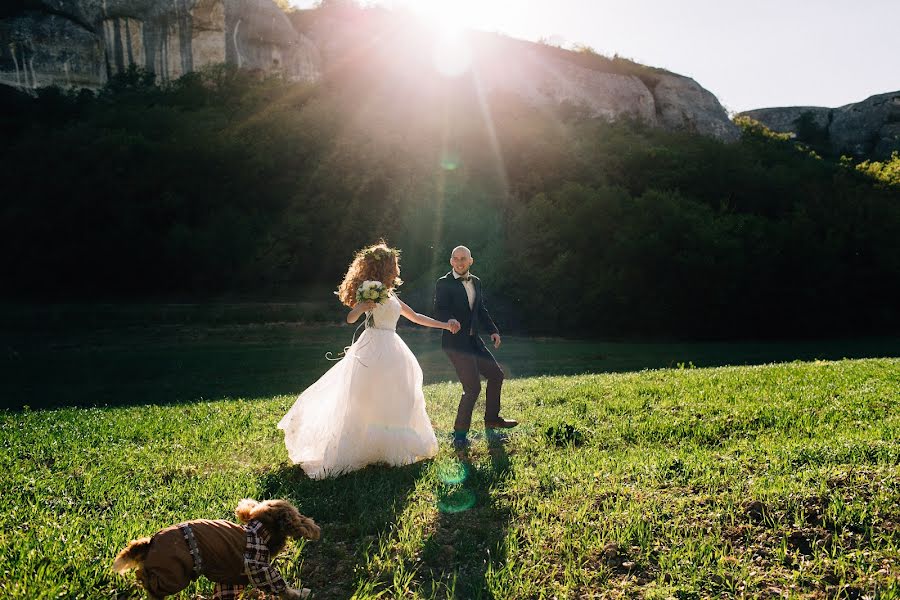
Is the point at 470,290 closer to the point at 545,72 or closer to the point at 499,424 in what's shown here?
the point at 499,424

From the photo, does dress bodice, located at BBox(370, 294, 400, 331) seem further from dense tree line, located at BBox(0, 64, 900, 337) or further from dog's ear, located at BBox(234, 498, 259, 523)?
dense tree line, located at BBox(0, 64, 900, 337)

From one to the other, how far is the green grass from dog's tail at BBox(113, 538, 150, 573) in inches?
20.8

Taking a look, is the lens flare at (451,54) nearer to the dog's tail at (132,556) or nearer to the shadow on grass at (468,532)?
the shadow on grass at (468,532)

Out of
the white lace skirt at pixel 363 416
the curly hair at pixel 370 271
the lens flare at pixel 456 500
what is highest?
the curly hair at pixel 370 271

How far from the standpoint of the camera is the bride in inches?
242

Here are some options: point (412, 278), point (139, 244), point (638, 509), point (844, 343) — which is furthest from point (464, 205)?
point (638, 509)

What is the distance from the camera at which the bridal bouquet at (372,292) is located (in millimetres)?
6230

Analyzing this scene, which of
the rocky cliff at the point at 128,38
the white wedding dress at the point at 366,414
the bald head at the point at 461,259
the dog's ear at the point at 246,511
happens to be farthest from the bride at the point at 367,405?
the rocky cliff at the point at 128,38

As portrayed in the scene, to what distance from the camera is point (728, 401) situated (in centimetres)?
840

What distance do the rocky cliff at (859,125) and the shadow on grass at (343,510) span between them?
220 feet

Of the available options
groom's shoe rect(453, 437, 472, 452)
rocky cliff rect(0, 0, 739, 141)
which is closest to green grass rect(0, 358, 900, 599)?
groom's shoe rect(453, 437, 472, 452)

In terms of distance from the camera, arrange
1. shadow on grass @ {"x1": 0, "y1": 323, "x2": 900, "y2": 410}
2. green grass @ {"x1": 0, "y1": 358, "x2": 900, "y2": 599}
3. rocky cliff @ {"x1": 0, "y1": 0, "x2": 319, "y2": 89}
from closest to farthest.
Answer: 1. green grass @ {"x1": 0, "y1": 358, "x2": 900, "y2": 599}
2. shadow on grass @ {"x1": 0, "y1": 323, "x2": 900, "y2": 410}
3. rocky cliff @ {"x1": 0, "y1": 0, "x2": 319, "y2": 89}

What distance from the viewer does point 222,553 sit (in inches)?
133

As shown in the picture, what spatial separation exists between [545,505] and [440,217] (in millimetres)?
28253
